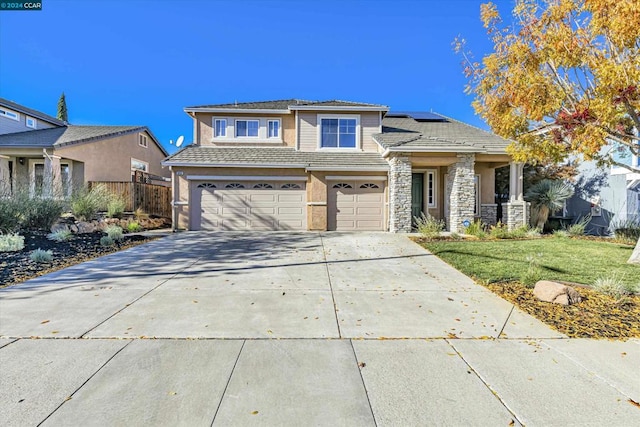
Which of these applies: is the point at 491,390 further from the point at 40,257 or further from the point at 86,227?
the point at 86,227

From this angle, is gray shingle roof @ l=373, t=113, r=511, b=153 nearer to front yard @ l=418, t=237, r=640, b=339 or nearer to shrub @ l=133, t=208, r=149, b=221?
front yard @ l=418, t=237, r=640, b=339

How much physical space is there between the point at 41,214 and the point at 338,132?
38.0 feet

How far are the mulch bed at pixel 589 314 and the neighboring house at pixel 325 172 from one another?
25.6 ft

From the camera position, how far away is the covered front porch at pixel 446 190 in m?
12.7

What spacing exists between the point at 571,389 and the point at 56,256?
9.86 m

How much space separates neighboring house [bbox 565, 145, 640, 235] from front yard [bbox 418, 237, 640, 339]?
191 inches

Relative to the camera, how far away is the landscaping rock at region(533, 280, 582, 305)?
475 centimetres

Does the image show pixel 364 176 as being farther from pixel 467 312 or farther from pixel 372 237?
pixel 467 312

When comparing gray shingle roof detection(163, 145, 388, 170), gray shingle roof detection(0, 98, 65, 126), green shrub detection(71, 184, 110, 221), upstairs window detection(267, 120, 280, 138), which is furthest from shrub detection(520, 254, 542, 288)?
gray shingle roof detection(0, 98, 65, 126)

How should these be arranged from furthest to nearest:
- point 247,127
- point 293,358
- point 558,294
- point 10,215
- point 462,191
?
point 247,127 → point 462,191 → point 10,215 → point 558,294 → point 293,358

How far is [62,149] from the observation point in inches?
629

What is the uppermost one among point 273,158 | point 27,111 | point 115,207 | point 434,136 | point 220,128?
point 27,111

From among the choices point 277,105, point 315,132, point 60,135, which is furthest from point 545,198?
point 60,135

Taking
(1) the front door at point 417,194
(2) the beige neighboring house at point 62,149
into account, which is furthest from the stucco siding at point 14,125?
(1) the front door at point 417,194
